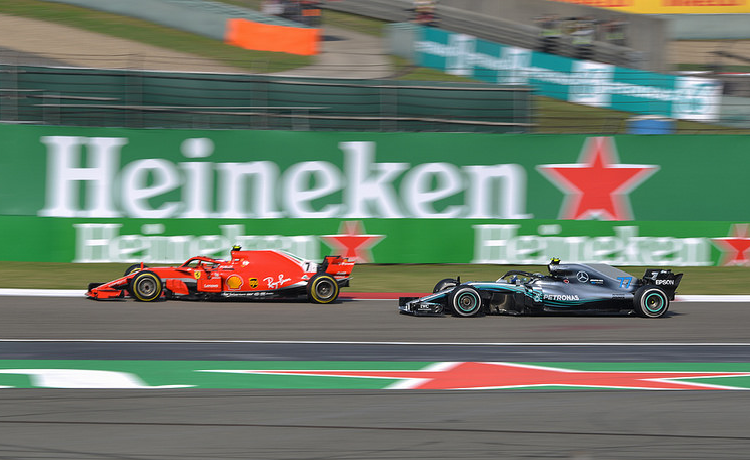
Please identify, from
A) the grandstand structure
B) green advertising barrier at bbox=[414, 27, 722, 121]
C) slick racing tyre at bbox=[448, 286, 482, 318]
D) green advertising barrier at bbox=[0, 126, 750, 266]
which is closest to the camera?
slick racing tyre at bbox=[448, 286, 482, 318]

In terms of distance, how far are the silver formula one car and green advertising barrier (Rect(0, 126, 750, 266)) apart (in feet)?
16.6

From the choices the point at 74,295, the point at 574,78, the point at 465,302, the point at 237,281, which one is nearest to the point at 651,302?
the point at 465,302

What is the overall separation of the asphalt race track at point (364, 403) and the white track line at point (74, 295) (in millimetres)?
2093

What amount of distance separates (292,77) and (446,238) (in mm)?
5521

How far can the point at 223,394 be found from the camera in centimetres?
804

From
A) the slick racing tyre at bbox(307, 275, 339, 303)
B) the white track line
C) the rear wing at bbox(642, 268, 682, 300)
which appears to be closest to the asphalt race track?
the rear wing at bbox(642, 268, 682, 300)

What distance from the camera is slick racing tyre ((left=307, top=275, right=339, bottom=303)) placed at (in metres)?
13.9

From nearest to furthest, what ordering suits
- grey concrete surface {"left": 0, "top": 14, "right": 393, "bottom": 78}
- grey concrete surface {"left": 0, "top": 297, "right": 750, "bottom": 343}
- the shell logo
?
grey concrete surface {"left": 0, "top": 297, "right": 750, "bottom": 343} < the shell logo < grey concrete surface {"left": 0, "top": 14, "right": 393, "bottom": 78}

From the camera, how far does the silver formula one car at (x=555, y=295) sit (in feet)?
41.8

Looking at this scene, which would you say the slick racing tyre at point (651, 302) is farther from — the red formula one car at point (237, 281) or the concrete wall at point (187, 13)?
the concrete wall at point (187, 13)

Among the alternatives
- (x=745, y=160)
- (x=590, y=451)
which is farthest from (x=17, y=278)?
(x=745, y=160)

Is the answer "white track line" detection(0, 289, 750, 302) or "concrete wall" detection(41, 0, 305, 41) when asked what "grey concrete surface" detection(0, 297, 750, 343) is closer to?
"white track line" detection(0, 289, 750, 302)

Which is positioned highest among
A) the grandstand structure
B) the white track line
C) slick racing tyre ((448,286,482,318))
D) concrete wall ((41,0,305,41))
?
concrete wall ((41,0,305,41))

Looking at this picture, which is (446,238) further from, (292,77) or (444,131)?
(292,77)
